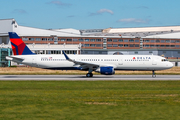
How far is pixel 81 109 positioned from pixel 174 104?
21.6 ft

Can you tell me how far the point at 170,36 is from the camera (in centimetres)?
14475

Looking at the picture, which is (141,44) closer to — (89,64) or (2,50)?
(2,50)

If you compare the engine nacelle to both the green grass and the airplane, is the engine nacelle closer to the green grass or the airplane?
the airplane

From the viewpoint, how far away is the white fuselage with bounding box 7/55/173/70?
1864 inches

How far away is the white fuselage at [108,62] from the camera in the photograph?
155ft

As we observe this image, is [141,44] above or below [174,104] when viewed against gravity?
above

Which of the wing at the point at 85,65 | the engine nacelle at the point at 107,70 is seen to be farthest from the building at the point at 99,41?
the engine nacelle at the point at 107,70

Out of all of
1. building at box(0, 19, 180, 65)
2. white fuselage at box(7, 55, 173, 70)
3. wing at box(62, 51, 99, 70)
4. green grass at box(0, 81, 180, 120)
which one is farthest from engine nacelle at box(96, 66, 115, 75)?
building at box(0, 19, 180, 65)

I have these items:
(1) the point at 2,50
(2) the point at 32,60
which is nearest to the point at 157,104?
(2) the point at 32,60

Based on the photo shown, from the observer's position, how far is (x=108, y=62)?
4734 cm

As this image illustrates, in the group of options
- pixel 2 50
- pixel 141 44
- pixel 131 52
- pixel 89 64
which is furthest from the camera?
pixel 141 44

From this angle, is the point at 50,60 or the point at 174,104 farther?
the point at 50,60

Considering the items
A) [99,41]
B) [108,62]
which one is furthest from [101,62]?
[99,41]

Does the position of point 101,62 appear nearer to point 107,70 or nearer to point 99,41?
point 107,70
